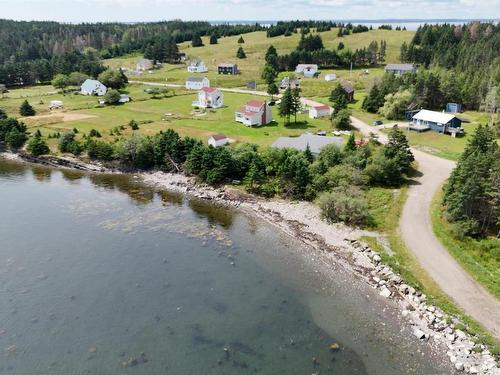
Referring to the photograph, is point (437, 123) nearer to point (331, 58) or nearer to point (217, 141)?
point (217, 141)

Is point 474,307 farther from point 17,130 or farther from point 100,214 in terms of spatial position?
point 17,130

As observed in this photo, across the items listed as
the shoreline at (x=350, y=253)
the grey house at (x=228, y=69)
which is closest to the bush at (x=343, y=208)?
the shoreline at (x=350, y=253)

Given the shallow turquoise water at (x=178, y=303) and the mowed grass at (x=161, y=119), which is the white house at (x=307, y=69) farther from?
the shallow turquoise water at (x=178, y=303)

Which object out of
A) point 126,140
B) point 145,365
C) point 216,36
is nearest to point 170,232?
point 145,365

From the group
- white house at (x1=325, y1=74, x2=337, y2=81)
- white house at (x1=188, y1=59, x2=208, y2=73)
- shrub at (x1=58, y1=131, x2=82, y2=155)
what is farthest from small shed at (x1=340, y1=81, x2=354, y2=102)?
shrub at (x1=58, y1=131, x2=82, y2=155)

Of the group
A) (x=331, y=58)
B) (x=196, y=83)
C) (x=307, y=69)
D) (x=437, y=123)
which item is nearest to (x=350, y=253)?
(x=437, y=123)

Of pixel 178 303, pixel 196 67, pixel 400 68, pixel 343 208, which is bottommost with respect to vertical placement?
pixel 178 303
